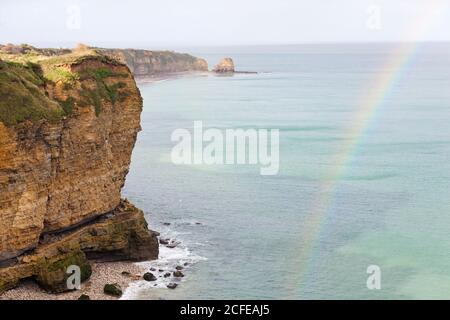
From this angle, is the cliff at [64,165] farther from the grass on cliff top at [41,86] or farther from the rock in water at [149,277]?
the rock in water at [149,277]

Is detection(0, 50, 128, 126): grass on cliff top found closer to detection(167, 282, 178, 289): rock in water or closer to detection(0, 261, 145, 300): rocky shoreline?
detection(0, 261, 145, 300): rocky shoreline

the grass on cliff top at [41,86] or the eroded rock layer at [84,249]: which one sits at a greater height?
the grass on cliff top at [41,86]

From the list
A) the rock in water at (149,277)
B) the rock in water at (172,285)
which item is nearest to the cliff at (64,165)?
the rock in water at (149,277)

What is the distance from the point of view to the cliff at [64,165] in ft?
151

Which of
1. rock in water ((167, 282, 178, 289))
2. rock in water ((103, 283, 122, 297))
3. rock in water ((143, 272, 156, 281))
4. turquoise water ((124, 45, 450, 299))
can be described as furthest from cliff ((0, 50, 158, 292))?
rock in water ((167, 282, 178, 289))

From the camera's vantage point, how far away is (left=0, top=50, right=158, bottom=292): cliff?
45.9 metres

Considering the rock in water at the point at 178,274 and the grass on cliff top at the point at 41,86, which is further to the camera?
the rock in water at the point at 178,274

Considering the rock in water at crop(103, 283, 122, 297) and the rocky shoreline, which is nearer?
the rocky shoreline

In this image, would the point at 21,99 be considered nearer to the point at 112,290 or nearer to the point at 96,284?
the point at 96,284

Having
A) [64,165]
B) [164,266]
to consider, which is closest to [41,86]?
[64,165]

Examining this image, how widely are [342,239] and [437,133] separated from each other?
6850 centimetres

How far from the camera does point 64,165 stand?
5059cm

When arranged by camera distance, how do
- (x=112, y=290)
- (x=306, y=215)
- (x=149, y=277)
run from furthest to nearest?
(x=306, y=215) < (x=149, y=277) < (x=112, y=290)
